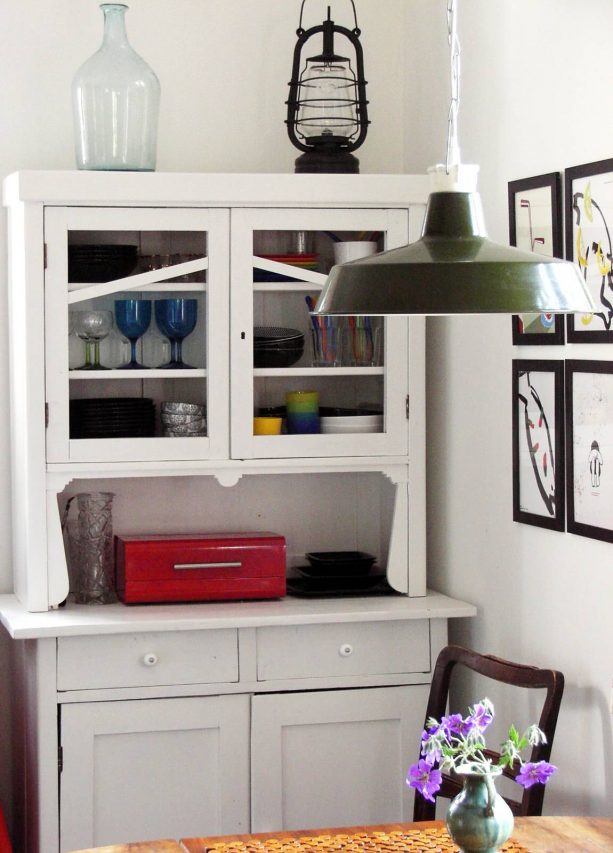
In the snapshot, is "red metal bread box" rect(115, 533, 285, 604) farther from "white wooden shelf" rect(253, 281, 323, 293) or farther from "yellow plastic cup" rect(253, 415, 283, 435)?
"white wooden shelf" rect(253, 281, 323, 293)

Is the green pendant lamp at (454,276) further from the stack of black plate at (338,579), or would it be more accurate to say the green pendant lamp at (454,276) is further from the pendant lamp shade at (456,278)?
the stack of black plate at (338,579)

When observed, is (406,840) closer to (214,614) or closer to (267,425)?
(214,614)

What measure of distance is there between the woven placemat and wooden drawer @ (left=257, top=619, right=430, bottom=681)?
0.90m

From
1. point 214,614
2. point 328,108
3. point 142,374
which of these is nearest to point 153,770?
point 214,614

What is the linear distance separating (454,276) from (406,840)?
1.13 meters

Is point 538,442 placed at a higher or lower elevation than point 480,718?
higher

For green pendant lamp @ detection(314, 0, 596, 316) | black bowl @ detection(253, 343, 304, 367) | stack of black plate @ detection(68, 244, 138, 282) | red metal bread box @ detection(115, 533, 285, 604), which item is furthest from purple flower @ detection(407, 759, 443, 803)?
stack of black plate @ detection(68, 244, 138, 282)

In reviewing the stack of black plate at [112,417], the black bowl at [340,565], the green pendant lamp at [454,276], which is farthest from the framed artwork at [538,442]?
the green pendant lamp at [454,276]

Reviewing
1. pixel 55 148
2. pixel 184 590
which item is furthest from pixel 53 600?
pixel 55 148

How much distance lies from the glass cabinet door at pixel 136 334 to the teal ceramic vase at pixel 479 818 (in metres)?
1.53

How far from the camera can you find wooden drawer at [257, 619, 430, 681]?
9.97ft

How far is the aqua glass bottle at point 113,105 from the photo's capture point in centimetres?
308

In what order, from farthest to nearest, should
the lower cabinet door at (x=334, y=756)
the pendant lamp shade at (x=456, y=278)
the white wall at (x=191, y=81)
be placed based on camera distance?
1. the white wall at (x=191, y=81)
2. the lower cabinet door at (x=334, y=756)
3. the pendant lamp shade at (x=456, y=278)

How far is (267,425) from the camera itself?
3205mm
